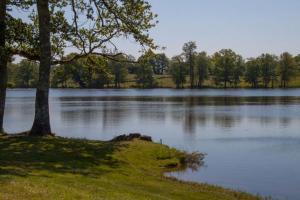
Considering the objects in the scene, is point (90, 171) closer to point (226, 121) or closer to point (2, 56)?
point (2, 56)

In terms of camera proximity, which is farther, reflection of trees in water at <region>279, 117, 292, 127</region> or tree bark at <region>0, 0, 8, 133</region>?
reflection of trees in water at <region>279, 117, 292, 127</region>

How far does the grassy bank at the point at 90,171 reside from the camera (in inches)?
609

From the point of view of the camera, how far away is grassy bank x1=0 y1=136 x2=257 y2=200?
609 inches

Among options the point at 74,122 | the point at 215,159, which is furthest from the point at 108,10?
the point at 74,122

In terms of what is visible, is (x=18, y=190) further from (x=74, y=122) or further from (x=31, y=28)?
(x=74, y=122)

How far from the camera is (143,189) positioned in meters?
19.6

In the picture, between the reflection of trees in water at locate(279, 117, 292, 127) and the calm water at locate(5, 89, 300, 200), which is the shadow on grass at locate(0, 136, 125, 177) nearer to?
the calm water at locate(5, 89, 300, 200)

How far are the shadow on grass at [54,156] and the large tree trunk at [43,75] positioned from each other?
1.33 metres

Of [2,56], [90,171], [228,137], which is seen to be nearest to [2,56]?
[2,56]

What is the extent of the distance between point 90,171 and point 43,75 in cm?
1073

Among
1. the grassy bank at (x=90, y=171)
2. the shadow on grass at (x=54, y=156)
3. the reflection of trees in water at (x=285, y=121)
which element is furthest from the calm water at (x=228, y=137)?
the shadow on grass at (x=54, y=156)

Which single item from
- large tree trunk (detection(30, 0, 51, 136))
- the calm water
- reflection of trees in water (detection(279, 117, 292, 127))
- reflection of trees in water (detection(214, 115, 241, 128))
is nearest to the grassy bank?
large tree trunk (detection(30, 0, 51, 136))

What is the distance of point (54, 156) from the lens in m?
24.3

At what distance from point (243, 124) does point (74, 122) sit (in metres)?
21.7
